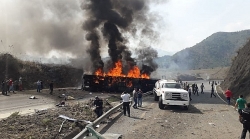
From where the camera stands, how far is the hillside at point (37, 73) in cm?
4006

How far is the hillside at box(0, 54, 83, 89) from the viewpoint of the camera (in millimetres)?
40062

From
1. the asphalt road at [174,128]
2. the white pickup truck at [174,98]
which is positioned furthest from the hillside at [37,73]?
the asphalt road at [174,128]

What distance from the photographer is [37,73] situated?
44.3 meters

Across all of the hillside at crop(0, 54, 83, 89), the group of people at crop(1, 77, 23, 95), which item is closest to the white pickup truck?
the group of people at crop(1, 77, 23, 95)

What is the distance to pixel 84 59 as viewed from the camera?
57.5 meters

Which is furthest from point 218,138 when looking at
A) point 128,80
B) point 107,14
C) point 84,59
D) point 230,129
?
point 84,59

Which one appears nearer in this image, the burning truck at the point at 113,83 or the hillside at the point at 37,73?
the burning truck at the point at 113,83

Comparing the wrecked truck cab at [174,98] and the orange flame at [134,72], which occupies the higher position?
the orange flame at [134,72]

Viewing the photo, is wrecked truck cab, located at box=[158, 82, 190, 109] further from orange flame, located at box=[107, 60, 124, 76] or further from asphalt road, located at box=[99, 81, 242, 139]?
orange flame, located at box=[107, 60, 124, 76]

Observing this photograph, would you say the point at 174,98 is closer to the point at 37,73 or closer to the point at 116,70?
the point at 116,70

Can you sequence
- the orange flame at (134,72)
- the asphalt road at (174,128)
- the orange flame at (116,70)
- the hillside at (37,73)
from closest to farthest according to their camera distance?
1. the asphalt road at (174,128)
2. the hillside at (37,73)
3. the orange flame at (116,70)
4. the orange flame at (134,72)

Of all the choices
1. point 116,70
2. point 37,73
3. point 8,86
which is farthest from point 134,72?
point 8,86

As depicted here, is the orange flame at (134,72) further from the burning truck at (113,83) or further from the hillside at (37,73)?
the hillside at (37,73)

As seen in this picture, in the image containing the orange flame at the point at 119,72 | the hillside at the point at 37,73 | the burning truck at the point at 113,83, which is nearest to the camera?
the burning truck at the point at 113,83
